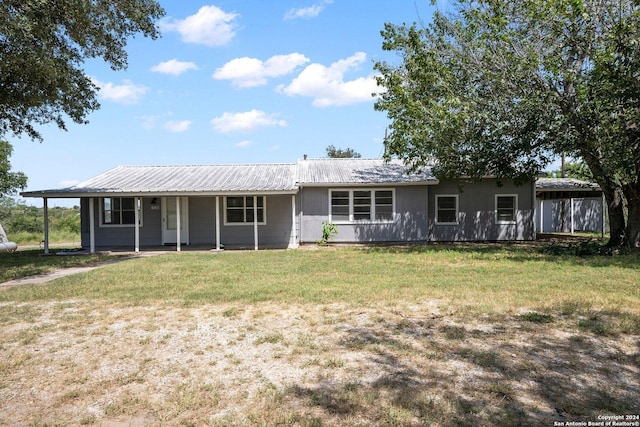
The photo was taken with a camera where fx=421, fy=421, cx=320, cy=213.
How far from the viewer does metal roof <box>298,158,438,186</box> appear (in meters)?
16.0

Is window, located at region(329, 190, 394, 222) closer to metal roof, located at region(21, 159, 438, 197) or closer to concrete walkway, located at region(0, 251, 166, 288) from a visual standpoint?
metal roof, located at region(21, 159, 438, 197)

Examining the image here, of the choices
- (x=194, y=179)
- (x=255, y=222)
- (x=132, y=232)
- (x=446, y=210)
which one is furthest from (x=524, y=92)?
(x=132, y=232)

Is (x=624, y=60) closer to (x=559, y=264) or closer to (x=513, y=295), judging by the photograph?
(x=559, y=264)

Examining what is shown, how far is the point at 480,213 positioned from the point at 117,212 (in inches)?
578

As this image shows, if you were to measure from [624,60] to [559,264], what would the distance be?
200 inches

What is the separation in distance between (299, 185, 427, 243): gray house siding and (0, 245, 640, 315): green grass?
4.31 metres

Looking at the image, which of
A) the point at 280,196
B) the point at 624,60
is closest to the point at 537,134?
the point at 624,60

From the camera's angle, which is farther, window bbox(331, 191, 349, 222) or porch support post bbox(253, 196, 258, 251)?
window bbox(331, 191, 349, 222)

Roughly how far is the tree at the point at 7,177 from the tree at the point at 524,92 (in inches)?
1040

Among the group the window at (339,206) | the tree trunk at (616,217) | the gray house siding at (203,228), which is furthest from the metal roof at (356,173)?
the tree trunk at (616,217)

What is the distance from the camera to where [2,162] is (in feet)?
90.7

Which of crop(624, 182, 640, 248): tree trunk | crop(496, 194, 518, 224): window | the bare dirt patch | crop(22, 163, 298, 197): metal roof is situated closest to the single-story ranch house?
crop(22, 163, 298, 197): metal roof

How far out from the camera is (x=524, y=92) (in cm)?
1193

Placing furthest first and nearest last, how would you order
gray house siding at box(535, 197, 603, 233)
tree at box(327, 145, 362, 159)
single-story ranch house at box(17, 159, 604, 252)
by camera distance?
tree at box(327, 145, 362, 159)
gray house siding at box(535, 197, 603, 233)
single-story ranch house at box(17, 159, 604, 252)
